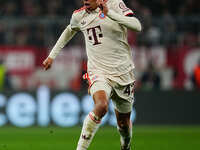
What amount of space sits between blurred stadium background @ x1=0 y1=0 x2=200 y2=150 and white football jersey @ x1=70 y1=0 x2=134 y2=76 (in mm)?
4523

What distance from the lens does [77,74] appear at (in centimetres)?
1542

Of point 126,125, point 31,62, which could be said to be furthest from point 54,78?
point 126,125

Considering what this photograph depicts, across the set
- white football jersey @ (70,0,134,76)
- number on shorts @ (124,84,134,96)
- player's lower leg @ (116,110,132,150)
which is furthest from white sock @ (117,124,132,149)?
white football jersey @ (70,0,134,76)

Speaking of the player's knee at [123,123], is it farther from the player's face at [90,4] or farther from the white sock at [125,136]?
the player's face at [90,4]

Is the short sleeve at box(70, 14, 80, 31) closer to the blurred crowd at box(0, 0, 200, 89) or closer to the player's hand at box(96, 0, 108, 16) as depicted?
the player's hand at box(96, 0, 108, 16)

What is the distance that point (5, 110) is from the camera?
556 inches

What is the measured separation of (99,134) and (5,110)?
115 inches

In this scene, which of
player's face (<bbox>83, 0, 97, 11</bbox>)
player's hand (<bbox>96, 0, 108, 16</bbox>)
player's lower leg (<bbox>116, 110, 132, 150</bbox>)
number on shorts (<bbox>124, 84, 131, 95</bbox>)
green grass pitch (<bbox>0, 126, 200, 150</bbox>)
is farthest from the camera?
green grass pitch (<bbox>0, 126, 200, 150</bbox>)

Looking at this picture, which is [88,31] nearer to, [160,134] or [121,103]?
[121,103]

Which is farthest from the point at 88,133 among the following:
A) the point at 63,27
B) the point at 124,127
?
the point at 63,27

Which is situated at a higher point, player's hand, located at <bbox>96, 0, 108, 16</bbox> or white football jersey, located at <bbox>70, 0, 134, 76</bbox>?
player's hand, located at <bbox>96, 0, 108, 16</bbox>

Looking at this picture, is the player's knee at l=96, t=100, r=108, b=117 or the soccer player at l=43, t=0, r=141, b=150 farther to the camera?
the soccer player at l=43, t=0, r=141, b=150

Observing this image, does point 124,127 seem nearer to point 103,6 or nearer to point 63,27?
point 103,6

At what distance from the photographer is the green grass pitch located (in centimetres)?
977
